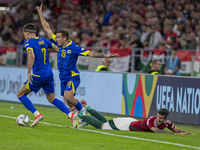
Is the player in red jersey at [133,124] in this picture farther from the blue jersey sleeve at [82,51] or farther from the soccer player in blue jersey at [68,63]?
the blue jersey sleeve at [82,51]

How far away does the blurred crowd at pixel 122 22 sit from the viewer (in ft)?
51.3

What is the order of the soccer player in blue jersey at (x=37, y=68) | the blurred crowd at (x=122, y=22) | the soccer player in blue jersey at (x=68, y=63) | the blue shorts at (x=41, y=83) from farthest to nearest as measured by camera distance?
the blurred crowd at (x=122, y=22) → the soccer player in blue jersey at (x=68, y=63) → the blue shorts at (x=41, y=83) → the soccer player in blue jersey at (x=37, y=68)

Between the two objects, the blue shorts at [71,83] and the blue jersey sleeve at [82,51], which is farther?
the blue shorts at [71,83]

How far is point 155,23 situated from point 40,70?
888 centimetres

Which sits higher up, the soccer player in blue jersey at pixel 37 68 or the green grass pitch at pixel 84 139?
the soccer player in blue jersey at pixel 37 68

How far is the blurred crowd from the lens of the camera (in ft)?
51.3

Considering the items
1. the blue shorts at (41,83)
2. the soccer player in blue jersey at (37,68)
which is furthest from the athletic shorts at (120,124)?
the blue shorts at (41,83)

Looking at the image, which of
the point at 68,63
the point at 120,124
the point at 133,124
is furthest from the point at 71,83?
the point at 133,124

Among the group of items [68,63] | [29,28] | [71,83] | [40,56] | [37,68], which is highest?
[29,28]

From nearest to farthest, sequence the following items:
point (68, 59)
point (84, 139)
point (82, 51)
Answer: point (84, 139) → point (82, 51) → point (68, 59)

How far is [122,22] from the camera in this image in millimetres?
18344

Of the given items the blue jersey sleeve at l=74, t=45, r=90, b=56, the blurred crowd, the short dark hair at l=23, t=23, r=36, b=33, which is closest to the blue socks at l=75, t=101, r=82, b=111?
the blue jersey sleeve at l=74, t=45, r=90, b=56

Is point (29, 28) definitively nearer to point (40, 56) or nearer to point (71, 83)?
point (40, 56)

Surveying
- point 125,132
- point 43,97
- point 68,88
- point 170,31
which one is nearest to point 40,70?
point 68,88
